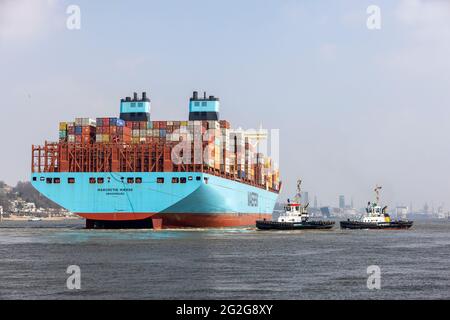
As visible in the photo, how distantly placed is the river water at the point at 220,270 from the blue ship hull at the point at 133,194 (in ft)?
70.7

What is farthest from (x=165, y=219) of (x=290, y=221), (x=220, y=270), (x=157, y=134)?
(x=220, y=270)

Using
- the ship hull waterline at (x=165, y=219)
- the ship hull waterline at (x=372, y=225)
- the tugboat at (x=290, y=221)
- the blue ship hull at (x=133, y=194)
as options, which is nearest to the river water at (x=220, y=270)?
the blue ship hull at (x=133, y=194)

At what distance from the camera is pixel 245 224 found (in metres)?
121

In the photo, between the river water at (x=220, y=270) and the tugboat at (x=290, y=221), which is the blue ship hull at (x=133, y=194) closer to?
the tugboat at (x=290, y=221)

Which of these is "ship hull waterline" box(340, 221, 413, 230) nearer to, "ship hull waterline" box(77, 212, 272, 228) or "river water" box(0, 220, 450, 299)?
"ship hull waterline" box(77, 212, 272, 228)

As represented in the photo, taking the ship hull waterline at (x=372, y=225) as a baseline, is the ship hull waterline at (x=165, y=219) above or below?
above

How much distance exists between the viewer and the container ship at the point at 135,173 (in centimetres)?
9106

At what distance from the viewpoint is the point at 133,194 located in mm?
90875

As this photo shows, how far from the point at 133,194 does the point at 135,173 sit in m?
2.63

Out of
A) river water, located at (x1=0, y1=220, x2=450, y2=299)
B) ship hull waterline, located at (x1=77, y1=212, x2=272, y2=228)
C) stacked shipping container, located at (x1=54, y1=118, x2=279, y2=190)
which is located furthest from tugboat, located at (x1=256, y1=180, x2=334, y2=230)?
Answer: river water, located at (x1=0, y1=220, x2=450, y2=299)

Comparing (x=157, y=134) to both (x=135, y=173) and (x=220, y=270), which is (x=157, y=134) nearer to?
(x=135, y=173)
